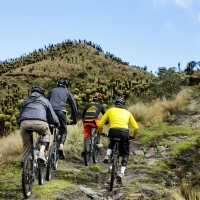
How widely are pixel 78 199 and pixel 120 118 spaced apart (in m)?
1.90

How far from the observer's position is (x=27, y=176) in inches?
213

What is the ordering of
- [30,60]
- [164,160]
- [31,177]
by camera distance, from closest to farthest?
[31,177] < [164,160] < [30,60]

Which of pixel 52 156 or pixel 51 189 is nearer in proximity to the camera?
pixel 51 189

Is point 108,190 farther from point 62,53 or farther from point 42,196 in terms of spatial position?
point 62,53

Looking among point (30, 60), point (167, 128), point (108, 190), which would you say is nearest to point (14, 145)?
point (108, 190)

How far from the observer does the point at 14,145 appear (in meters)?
8.88

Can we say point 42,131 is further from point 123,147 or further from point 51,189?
point 123,147

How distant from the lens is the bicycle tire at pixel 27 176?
17.1 feet

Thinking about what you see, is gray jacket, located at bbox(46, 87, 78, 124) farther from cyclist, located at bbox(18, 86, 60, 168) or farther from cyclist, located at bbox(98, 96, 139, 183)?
A: cyclist, located at bbox(18, 86, 60, 168)

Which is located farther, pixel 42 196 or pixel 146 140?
pixel 146 140

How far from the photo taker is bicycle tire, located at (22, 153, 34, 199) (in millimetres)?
5226

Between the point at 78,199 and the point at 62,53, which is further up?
the point at 62,53

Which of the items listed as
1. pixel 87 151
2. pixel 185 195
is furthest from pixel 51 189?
pixel 87 151

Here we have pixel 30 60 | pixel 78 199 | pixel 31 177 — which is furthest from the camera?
pixel 30 60
